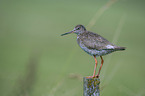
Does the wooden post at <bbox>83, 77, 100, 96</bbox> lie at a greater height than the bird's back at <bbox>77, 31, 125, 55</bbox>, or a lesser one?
lesser

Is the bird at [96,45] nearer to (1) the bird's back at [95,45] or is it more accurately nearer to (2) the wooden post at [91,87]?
(1) the bird's back at [95,45]

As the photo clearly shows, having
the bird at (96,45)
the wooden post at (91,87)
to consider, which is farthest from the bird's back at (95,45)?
the wooden post at (91,87)

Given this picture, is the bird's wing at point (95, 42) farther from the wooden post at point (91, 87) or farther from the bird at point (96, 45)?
the wooden post at point (91, 87)

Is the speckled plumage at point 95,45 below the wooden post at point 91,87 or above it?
above

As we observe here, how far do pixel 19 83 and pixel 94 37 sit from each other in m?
2.04

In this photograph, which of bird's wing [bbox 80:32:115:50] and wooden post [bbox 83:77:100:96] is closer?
wooden post [bbox 83:77:100:96]

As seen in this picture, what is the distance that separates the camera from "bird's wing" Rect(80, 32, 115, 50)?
4.46 m

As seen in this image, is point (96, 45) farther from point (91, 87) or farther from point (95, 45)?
point (91, 87)

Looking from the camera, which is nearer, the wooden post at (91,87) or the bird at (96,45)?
the wooden post at (91,87)

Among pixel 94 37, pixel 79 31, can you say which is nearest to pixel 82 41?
pixel 94 37

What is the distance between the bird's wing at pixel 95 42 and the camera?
4465 millimetres

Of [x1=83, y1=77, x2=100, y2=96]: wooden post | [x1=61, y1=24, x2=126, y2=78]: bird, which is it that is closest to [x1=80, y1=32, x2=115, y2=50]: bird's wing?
[x1=61, y1=24, x2=126, y2=78]: bird

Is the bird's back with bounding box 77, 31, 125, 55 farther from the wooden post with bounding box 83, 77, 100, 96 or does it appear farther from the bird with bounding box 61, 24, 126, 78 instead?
the wooden post with bounding box 83, 77, 100, 96

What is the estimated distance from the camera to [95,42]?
4609 millimetres
